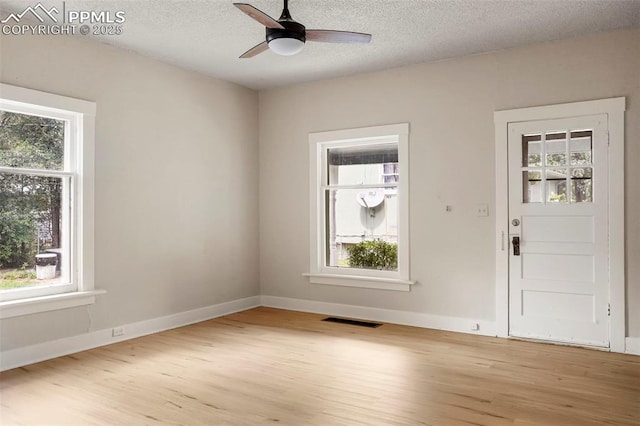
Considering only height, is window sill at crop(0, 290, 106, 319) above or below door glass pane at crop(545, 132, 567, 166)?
below

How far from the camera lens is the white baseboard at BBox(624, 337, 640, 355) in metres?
3.97

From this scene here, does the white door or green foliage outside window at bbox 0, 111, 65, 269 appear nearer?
green foliage outside window at bbox 0, 111, 65, 269

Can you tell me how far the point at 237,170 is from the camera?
5.79m

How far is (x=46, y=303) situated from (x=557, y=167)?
457 centimetres

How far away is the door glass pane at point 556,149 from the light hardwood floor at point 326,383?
168 cm

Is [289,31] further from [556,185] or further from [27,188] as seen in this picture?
[556,185]

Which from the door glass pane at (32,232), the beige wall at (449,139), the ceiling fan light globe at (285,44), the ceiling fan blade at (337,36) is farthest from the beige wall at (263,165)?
the ceiling fan light globe at (285,44)

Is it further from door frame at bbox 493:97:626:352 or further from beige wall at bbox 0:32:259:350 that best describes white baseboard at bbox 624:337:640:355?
beige wall at bbox 0:32:259:350

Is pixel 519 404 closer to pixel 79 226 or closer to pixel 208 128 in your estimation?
pixel 79 226

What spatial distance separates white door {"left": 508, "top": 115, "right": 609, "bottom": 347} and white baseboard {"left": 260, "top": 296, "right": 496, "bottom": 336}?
39 centimetres

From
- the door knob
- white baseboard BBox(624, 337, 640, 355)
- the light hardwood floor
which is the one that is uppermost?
the door knob

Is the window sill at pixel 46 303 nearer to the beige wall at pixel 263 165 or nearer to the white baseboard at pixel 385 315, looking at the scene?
the beige wall at pixel 263 165

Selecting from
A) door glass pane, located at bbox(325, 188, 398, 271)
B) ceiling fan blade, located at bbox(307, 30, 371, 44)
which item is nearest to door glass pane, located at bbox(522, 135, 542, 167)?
door glass pane, located at bbox(325, 188, 398, 271)

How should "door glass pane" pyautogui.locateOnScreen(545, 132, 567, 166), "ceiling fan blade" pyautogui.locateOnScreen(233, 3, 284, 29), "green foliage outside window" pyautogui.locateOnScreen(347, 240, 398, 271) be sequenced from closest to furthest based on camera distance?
"ceiling fan blade" pyautogui.locateOnScreen(233, 3, 284, 29), "door glass pane" pyautogui.locateOnScreen(545, 132, 567, 166), "green foliage outside window" pyautogui.locateOnScreen(347, 240, 398, 271)
